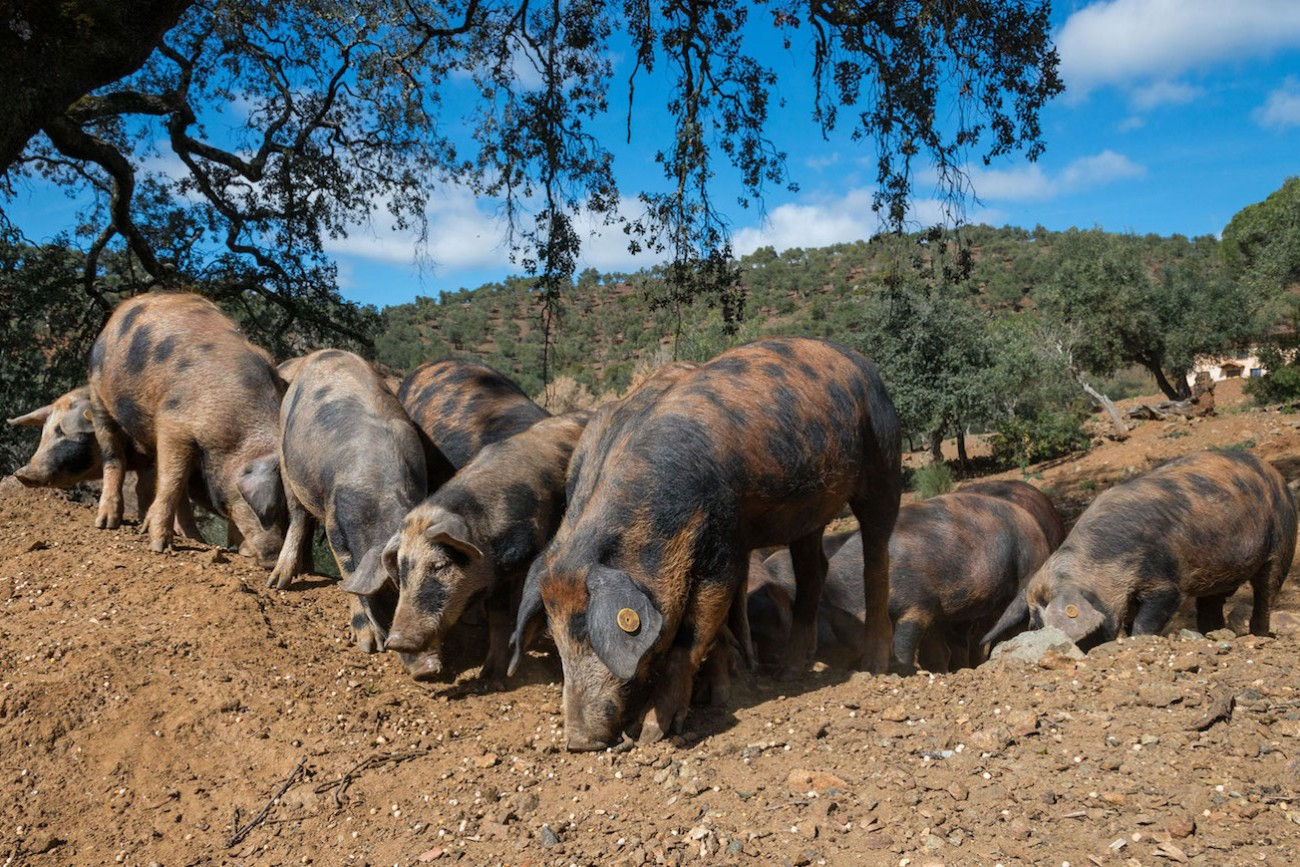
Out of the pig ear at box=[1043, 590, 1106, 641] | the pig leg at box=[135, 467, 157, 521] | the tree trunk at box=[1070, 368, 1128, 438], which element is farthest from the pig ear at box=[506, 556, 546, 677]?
the tree trunk at box=[1070, 368, 1128, 438]

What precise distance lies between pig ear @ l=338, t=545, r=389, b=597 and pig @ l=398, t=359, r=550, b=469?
180cm

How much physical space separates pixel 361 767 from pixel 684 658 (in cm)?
163

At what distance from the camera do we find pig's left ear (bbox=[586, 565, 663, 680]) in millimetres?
3869

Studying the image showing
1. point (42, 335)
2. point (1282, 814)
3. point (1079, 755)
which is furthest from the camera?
point (42, 335)

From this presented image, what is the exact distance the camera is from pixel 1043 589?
739 cm

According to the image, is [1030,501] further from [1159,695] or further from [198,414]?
[198,414]

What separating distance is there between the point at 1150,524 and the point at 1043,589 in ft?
3.78

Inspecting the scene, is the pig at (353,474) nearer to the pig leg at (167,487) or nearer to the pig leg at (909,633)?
the pig leg at (167,487)

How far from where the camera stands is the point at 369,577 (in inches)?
201

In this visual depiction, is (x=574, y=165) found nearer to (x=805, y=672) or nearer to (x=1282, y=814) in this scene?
(x=805, y=672)

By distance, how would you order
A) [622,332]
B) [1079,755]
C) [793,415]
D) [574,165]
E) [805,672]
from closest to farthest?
1. [1079,755]
2. [793,415]
3. [805,672]
4. [574,165]
5. [622,332]

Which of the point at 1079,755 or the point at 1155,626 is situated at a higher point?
the point at 1079,755

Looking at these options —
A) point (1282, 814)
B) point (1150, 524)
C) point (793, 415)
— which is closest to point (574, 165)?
point (793, 415)

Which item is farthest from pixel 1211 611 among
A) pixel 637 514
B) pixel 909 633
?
pixel 637 514
